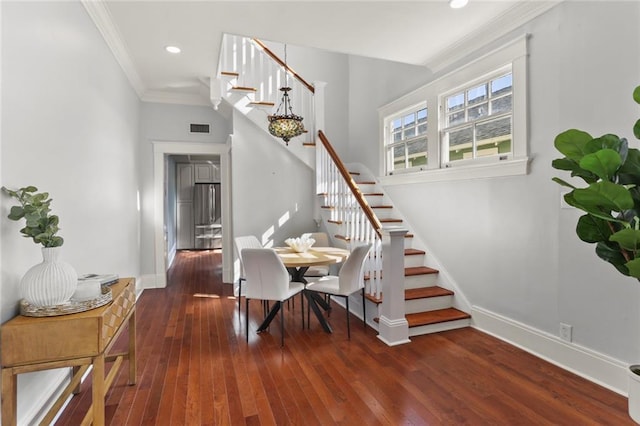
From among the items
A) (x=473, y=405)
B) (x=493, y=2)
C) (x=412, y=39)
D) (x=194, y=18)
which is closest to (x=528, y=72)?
(x=493, y=2)

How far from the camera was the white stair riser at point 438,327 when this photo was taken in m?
3.22

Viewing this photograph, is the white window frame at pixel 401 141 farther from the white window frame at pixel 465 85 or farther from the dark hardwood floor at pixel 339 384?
the dark hardwood floor at pixel 339 384

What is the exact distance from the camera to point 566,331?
8.41 feet

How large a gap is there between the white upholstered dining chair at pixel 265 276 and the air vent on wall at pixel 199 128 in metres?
3.10

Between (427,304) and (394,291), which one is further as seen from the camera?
(427,304)

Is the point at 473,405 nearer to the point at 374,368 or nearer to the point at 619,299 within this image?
the point at 374,368

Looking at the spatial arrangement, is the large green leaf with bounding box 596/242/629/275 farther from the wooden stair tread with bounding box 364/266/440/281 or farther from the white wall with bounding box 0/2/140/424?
the white wall with bounding box 0/2/140/424

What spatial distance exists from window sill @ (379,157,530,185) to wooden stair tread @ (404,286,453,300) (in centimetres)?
121

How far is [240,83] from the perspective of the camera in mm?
4793

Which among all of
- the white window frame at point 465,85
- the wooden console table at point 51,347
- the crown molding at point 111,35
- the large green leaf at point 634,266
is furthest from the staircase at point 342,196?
the wooden console table at point 51,347

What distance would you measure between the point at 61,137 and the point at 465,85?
3.52m

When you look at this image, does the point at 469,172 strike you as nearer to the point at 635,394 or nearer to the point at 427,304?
the point at 427,304

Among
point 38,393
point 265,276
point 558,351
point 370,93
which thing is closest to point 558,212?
point 558,351

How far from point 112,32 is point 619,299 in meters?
4.60
